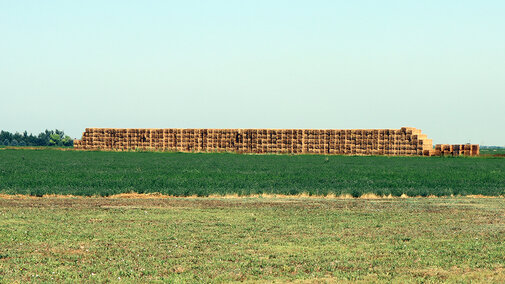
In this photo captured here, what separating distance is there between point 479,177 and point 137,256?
27159 millimetres

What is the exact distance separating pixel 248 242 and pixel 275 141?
6095cm

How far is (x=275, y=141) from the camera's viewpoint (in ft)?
249

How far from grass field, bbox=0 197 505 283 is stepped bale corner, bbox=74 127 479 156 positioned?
47434 millimetres

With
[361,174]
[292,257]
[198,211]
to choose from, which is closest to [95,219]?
[198,211]

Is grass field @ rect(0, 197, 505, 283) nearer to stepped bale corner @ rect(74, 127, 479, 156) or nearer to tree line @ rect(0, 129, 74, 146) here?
stepped bale corner @ rect(74, 127, 479, 156)

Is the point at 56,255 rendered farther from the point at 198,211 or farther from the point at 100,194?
the point at 100,194

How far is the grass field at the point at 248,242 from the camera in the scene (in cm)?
1200

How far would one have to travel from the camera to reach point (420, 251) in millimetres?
14133

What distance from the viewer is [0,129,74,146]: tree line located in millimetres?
140500

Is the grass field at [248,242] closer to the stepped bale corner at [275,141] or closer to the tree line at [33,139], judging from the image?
the stepped bale corner at [275,141]

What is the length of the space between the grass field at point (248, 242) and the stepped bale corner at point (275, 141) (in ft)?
156

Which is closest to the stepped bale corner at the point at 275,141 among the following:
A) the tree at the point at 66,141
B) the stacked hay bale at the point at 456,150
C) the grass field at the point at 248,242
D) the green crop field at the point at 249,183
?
the stacked hay bale at the point at 456,150

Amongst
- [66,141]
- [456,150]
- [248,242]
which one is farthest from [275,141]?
[66,141]

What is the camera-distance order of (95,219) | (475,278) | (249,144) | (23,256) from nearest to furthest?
(475,278)
(23,256)
(95,219)
(249,144)
